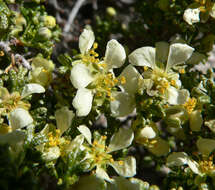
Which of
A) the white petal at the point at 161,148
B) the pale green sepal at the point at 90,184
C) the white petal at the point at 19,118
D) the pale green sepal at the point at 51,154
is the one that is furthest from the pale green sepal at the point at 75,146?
the white petal at the point at 161,148

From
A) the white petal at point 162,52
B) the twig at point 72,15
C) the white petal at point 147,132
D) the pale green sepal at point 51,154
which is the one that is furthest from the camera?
the twig at point 72,15

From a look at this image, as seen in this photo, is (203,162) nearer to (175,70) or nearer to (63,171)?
(175,70)

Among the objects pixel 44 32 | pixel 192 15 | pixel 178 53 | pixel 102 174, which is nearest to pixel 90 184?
pixel 102 174

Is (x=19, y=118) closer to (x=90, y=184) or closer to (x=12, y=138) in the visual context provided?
(x=12, y=138)

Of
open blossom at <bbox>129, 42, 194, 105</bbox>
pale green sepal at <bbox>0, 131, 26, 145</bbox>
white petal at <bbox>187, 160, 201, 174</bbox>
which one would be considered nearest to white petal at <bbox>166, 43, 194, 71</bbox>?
open blossom at <bbox>129, 42, 194, 105</bbox>

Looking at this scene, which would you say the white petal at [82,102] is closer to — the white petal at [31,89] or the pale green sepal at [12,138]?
the white petal at [31,89]

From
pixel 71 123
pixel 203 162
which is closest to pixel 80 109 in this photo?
pixel 71 123
